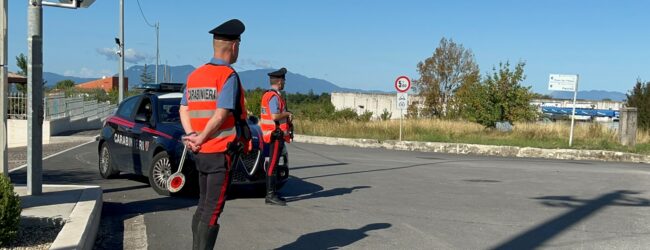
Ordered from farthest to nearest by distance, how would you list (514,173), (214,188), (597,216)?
(514,173) < (597,216) < (214,188)

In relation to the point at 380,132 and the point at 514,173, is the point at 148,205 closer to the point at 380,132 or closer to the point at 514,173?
the point at 514,173

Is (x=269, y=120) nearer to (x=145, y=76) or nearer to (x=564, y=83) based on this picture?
(x=564, y=83)

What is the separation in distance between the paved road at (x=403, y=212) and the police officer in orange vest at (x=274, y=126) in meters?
0.28

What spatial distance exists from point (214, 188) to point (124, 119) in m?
6.00

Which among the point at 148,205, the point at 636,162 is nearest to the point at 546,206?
the point at 148,205

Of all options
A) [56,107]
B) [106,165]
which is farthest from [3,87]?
[56,107]

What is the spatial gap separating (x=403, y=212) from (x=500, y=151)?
1200 cm

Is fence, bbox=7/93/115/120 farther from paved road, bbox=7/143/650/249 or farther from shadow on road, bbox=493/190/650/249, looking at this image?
shadow on road, bbox=493/190/650/249

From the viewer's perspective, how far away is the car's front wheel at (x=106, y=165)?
10212 millimetres

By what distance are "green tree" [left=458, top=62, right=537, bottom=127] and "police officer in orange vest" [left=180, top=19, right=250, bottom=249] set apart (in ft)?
74.1

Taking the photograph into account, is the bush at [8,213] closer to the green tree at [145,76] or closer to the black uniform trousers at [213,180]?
the black uniform trousers at [213,180]

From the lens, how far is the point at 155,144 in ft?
28.8

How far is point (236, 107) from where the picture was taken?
4.58 metres

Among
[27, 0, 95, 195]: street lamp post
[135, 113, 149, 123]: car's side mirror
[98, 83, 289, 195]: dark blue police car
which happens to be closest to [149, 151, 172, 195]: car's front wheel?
[98, 83, 289, 195]: dark blue police car
